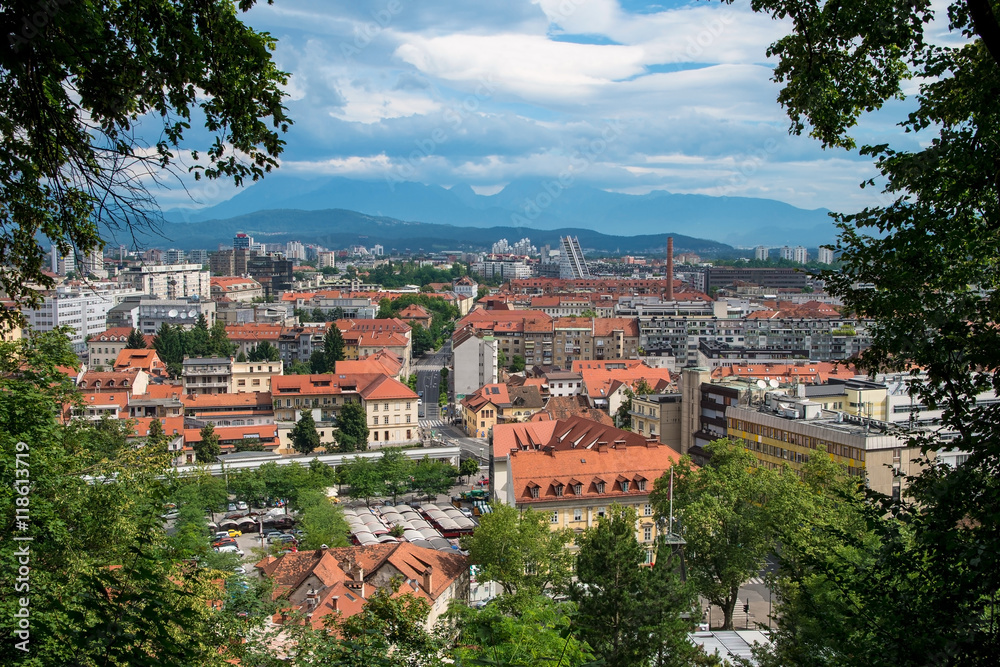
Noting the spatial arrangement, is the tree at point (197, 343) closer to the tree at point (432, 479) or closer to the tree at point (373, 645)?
the tree at point (432, 479)

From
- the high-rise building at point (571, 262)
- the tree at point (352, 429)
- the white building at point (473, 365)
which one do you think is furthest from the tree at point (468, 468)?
the high-rise building at point (571, 262)

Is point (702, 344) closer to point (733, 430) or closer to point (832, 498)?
point (733, 430)

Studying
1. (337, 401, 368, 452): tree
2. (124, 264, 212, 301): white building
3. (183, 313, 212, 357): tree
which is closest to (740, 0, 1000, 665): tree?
(337, 401, 368, 452): tree

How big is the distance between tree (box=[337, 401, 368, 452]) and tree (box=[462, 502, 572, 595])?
62.6 ft

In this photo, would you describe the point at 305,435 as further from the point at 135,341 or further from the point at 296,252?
the point at 296,252

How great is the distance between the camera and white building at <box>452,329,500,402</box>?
162 feet

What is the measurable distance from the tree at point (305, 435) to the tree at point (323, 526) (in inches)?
445

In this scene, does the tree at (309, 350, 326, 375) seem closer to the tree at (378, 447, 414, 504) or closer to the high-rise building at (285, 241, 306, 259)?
the tree at (378, 447, 414, 504)

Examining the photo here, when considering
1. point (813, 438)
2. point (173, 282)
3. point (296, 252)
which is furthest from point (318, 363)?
point (296, 252)

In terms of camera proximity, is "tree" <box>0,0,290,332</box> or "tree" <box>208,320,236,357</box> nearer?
"tree" <box>0,0,290,332</box>

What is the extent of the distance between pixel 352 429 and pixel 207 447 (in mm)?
6425

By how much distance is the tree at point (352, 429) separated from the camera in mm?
36278

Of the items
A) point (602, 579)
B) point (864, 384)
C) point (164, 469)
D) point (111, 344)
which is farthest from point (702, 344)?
point (164, 469)

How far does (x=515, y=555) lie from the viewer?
56.6 feet
